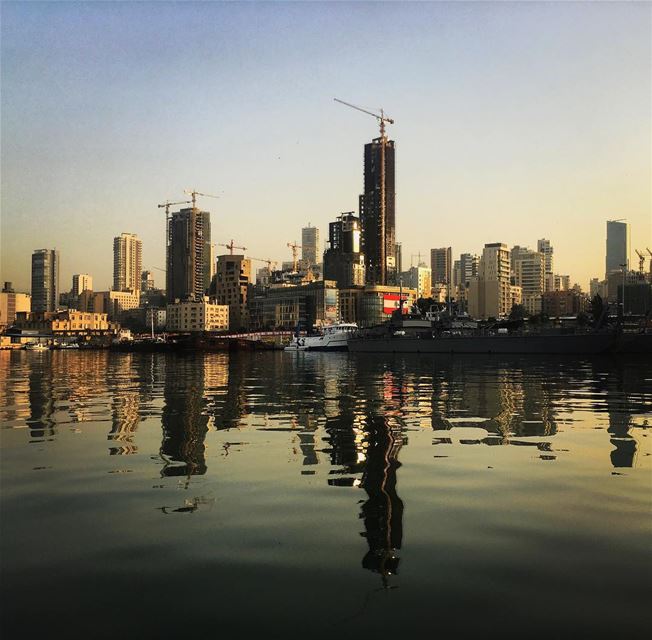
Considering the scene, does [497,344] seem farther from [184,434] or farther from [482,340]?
[184,434]

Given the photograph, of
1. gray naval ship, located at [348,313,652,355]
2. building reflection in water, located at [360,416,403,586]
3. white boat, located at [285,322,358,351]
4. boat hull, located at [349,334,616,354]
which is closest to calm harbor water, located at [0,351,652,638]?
building reflection in water, located at [360,416,403,586]

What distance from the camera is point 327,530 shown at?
8273mm

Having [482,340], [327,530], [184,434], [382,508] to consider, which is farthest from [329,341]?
[327,530]

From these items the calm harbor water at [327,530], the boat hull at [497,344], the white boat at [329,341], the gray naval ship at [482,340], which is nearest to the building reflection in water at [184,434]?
the calm harbor water at [327,530]

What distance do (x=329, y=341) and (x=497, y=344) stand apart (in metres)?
51.6

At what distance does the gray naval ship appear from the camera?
93.6m

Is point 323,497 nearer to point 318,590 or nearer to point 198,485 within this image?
point 198,485

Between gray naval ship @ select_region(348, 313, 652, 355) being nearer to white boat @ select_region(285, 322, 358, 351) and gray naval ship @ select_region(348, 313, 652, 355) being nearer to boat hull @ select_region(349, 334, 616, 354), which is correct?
boat hull @ select_region(349, 334, 616, 354)

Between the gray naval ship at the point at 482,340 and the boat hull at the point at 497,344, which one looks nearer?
the boat hull at the point at 497,344

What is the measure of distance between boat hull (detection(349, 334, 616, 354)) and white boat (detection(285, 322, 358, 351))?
2019cm

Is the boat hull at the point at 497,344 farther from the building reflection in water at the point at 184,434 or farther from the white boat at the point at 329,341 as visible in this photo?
the building reflection in water at the point at 184,434

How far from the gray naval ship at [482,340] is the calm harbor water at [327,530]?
80.2 meters

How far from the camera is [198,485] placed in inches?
434

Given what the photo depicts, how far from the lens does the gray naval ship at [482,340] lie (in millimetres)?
93562
